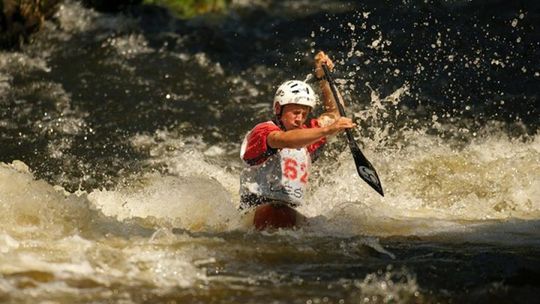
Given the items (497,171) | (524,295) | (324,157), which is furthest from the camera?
(324,157)

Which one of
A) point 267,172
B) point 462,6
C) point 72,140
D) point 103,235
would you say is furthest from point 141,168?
point 462,6

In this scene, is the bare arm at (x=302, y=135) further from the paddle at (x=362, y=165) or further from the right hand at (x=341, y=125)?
the paddle at (x=362, y=165)

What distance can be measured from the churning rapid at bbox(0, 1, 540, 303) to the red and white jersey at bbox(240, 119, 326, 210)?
9.0 inches

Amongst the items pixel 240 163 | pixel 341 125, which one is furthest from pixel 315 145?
pixel 240 163

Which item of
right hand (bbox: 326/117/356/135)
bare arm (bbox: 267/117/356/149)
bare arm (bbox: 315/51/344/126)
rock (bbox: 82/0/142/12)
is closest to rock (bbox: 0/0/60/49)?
rock (bbox: 82/0/142/12)

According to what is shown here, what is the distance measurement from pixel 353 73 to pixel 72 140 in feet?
11.4

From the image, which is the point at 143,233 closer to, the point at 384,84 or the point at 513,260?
the point at 513,260

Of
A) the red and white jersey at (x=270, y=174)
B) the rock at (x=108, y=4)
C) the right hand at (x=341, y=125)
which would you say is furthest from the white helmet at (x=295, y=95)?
the rock at (x=108, y=4)

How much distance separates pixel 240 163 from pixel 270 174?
2.52 m

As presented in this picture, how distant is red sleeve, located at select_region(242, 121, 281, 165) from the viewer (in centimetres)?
664

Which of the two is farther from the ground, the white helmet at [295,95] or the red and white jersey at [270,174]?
the white helmet at [295,95]

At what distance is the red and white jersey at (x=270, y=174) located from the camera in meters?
6.74

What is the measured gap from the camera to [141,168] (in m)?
9.02

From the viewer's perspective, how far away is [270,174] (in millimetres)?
6781
